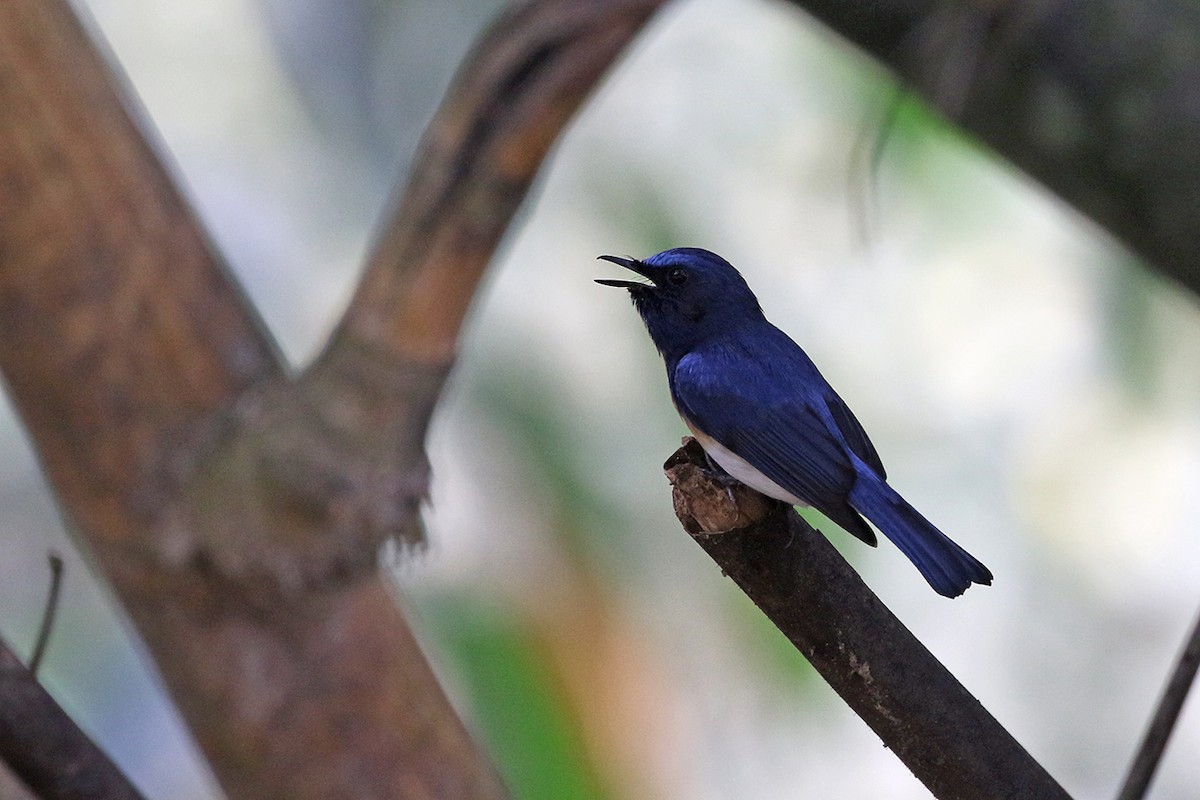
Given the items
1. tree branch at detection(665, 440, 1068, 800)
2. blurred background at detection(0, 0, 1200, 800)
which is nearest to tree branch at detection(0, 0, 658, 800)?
tree branch at detection(665, 440, 1068, 800)

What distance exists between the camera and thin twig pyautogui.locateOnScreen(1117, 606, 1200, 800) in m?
1.39

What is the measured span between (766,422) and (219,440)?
91cm

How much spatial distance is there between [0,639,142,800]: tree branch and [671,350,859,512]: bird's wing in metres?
0.90

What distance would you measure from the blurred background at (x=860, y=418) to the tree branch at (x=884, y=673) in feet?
7.47

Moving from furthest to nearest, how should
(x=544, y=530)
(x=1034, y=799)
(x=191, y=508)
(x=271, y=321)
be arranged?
(x=271, y=321)
(x=544, y=530)
(x=191, y=508)
(x=1034, y=799)

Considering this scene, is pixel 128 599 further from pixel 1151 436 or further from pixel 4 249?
pixel 1151 436

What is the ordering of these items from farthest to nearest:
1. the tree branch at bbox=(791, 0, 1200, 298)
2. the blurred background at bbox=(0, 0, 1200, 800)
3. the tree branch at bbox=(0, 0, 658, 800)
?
1. the blurred background at bbox=(0, 0, 1200, 800)
2. the tree branch at bbox=(791, 0, 1200, 298)
3. the tree branch at bbox=(0, 0, 658, 800)

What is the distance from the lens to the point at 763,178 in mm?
4188

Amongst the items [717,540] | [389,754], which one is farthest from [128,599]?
[717,540]

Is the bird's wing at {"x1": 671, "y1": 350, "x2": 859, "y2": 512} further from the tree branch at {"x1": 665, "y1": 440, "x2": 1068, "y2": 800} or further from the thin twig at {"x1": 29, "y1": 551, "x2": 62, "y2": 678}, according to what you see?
the thin twig at {"x1": 29, "y1": 551, "x2": 62, "y2": 678}

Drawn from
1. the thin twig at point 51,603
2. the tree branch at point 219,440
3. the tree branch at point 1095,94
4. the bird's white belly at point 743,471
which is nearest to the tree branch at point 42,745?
the thin twig at point 51,603

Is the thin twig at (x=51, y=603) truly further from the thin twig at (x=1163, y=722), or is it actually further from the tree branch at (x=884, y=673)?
the thin twig at (x=1163, y=722)

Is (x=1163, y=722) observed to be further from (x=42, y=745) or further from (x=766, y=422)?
(x=42, y=745)

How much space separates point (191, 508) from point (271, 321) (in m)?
2.14
